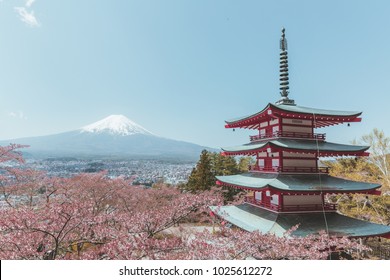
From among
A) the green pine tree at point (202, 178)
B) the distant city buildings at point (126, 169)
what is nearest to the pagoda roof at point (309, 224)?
the green pine tree at point (202, 178)

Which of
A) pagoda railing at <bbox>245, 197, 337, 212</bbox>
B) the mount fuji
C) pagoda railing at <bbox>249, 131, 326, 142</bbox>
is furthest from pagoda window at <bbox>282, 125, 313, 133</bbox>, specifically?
the mount fuji

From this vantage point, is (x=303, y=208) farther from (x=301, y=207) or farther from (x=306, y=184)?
(x=306, y=184)

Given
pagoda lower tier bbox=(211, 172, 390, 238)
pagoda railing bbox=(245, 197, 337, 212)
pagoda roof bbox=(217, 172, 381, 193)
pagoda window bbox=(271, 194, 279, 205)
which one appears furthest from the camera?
pagoda window bbox=(271, 194, 279, 205)

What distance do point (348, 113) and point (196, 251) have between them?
6.26 m

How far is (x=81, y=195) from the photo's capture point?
9.04 m

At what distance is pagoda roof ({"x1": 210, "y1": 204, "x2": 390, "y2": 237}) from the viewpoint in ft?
18.9

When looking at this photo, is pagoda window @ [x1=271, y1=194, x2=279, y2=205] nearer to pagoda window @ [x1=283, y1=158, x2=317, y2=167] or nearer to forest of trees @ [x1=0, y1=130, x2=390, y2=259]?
pagoda window @ [x1=283, y1=158, x2=317, y2=167]

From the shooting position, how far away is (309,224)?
6090 mm

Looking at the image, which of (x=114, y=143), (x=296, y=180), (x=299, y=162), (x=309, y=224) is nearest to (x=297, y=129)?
(x=299, y=162)

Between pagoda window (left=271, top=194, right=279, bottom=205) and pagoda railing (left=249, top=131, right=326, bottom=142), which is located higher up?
pagoda railing (left=249, top=131, right=326, bottom=142)

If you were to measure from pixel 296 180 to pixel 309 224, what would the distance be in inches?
46.7

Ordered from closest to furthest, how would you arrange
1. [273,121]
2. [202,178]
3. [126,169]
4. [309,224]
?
[309,224] → [273,121] → [202,178] → [126,169]
